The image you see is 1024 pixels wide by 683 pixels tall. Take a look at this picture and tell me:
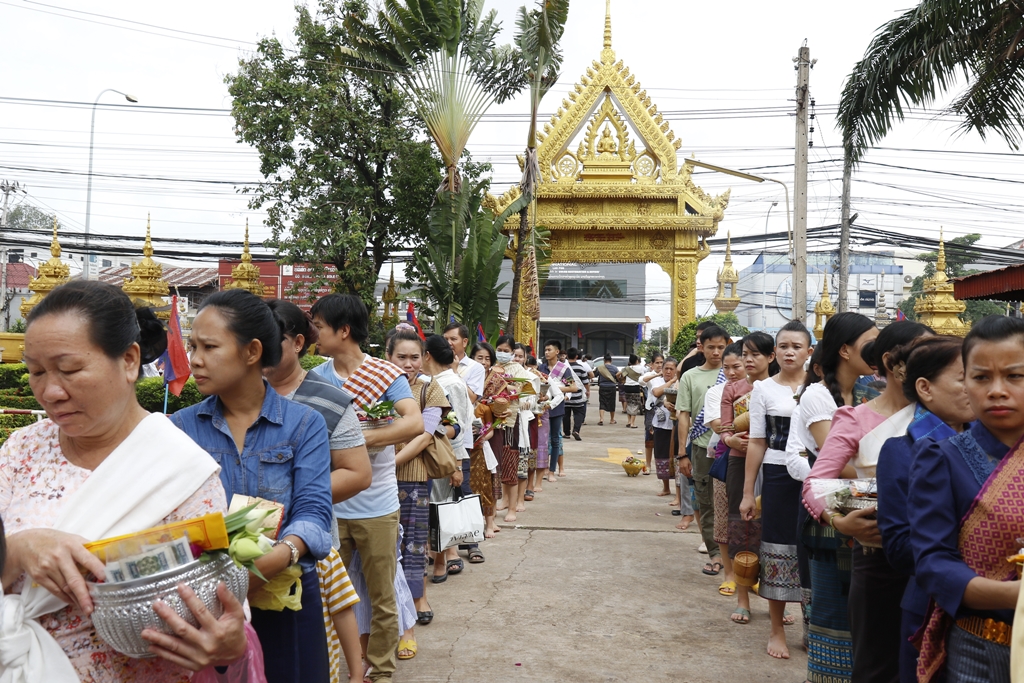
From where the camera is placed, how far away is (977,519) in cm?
221

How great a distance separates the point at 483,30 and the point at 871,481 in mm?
11293

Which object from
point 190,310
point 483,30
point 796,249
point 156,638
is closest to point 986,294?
point 796,249

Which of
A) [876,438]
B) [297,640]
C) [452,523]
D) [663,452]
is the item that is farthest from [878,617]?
[663,452]

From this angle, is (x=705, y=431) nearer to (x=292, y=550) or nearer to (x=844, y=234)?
(x=292, y=550)

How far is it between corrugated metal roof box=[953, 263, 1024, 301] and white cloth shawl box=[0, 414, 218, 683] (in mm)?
11288

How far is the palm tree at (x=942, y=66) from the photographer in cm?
798

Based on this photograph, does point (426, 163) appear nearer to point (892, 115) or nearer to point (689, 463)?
point (892, 115)

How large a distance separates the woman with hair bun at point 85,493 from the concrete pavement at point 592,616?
3.01m

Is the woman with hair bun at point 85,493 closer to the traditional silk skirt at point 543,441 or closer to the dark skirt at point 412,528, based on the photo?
the dark skirt at point 412,528

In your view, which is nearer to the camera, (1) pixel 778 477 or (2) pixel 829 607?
(2) pixel 829 607

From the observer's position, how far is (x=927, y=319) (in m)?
18.0

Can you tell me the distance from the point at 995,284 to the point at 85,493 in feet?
40.7

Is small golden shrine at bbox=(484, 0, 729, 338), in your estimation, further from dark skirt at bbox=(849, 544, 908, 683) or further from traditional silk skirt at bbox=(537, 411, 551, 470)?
dark skirt at bbox=(849, 544, 908, 683)

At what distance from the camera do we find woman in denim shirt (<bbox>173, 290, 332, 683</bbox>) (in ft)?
8.32
